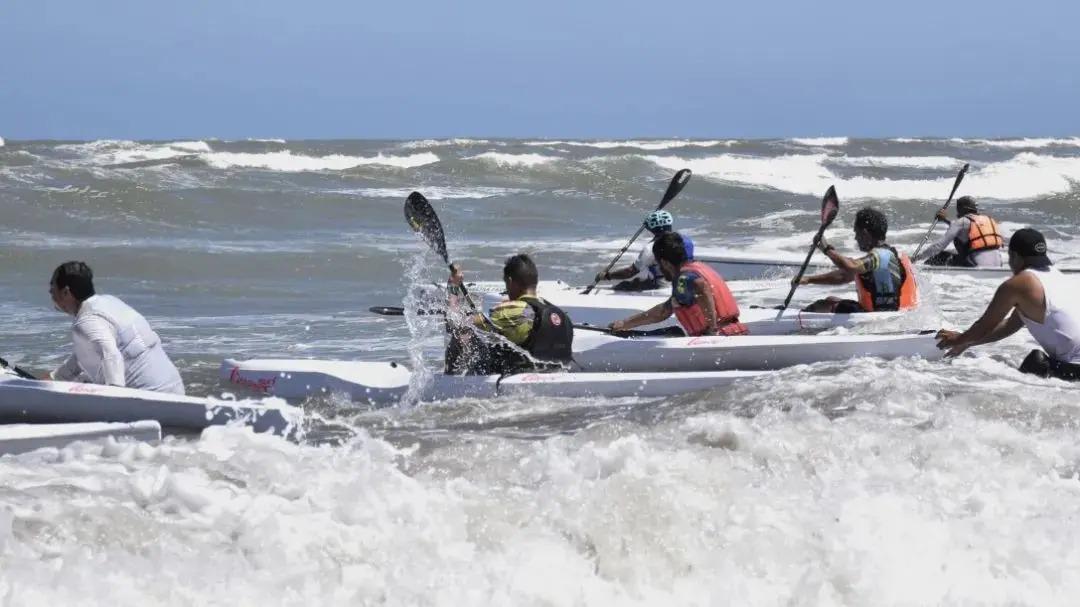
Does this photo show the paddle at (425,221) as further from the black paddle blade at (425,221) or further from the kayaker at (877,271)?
the kayaker at (877,271)

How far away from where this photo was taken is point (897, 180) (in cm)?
3994

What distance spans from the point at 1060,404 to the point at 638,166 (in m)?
30.8

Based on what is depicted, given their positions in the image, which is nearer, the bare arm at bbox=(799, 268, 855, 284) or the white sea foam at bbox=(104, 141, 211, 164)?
the bare arm at bbox=(799, 268, 855, 284)

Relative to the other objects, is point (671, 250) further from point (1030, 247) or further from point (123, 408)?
point (123, 408)

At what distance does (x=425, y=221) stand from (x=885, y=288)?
3.24 metres

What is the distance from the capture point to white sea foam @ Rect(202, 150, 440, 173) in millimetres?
35875

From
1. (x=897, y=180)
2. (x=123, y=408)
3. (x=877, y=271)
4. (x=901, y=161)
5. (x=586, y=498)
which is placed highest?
(x=877, y=271)

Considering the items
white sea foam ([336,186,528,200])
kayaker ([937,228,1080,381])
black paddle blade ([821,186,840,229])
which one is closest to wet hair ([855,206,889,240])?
black paddle blade ([821,186,840,229])

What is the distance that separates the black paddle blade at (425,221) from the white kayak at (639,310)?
2.24 m

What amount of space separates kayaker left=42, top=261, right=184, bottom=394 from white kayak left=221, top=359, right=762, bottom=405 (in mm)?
1549

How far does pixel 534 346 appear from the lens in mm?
7730

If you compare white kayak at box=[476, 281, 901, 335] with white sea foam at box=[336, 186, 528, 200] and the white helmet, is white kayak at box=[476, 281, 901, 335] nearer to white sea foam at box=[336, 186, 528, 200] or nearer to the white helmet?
the white helmet

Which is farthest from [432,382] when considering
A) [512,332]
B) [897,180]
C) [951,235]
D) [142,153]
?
[142,153]

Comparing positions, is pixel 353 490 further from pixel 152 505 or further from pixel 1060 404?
pixel 1060 404
